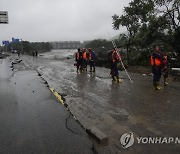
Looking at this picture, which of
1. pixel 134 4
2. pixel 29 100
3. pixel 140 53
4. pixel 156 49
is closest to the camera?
pixel 29 100

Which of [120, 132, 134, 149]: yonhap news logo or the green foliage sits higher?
the green foliage

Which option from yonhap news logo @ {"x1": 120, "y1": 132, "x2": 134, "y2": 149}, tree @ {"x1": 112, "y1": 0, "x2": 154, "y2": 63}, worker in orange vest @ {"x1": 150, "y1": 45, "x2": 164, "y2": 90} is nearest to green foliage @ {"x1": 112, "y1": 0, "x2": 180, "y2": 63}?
tree @ {"x1": 112, "y1": 0, "x2": 154, "y2": 63}

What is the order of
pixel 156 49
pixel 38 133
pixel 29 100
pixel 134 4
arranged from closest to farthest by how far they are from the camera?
1. pixel 38 133
2. pixel 29 100
3. pixel 156 49
4. pixel 134 4

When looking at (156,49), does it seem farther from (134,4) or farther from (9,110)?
(134,4)

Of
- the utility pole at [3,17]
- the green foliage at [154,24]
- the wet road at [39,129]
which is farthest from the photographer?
the utility pole at [3,17]

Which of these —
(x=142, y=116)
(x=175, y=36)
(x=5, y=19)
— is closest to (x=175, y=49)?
(x=175, y=36)

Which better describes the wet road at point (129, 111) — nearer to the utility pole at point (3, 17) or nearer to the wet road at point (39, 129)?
the wet road at point (39, 129)

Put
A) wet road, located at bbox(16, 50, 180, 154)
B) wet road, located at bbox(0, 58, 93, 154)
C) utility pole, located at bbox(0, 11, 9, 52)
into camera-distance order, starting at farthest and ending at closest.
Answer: utility pole, located at bbox(0, 11, 9, 52), wet road, located at bbox(16, 50, 180, 154), wet road, located at bbox(0, 58, 93, 154)

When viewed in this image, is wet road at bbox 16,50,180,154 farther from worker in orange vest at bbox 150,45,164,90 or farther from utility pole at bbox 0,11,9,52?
utility pole at bbox 0,11,9,52

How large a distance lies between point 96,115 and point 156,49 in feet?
14.3

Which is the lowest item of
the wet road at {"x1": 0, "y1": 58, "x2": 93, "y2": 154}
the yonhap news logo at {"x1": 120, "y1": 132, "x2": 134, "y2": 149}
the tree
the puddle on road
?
the wet road at {"x1": 0, "y1": 58, "x2": 93, "y2": 154}

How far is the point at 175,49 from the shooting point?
54.9 ft

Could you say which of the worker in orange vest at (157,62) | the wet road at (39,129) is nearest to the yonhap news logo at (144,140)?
the wet road at (39,129)

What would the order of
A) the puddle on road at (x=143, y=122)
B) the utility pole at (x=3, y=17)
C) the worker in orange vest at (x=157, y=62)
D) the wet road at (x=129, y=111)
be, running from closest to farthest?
the wet road at (x=129, y=111)
the puddle on road at (x=143, y=122)
the worker in orange vest at (x=157, y=62)
the utility pole at (x=3, y=17)
